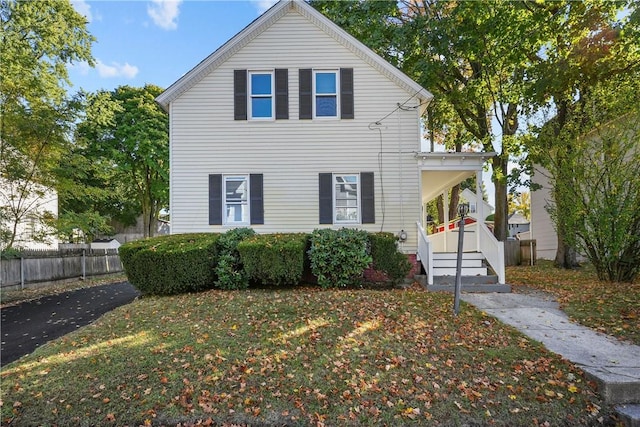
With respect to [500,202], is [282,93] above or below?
above

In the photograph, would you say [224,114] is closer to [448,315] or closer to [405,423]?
[448,315]

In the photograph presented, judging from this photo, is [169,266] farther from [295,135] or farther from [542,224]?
[542,224]

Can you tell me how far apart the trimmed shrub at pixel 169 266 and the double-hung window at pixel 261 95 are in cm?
441

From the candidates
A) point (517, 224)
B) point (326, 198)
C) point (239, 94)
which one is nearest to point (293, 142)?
point (326, 198)

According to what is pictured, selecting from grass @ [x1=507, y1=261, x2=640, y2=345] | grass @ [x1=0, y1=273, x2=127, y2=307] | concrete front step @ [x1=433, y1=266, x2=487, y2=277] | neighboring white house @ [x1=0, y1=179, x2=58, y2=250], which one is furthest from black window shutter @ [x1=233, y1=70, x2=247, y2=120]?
grass @ [x1=507, y1=261, x2=640, y2=345]

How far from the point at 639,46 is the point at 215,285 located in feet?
40.6

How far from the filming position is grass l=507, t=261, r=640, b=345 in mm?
6043

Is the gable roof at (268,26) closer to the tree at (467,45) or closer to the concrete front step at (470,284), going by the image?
the tree at (467,45)

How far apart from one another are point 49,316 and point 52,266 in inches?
239

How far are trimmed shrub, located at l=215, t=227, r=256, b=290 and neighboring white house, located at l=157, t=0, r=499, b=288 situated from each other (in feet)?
5.78

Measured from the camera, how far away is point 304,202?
10961 mm

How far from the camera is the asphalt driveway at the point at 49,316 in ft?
21.0

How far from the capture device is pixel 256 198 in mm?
10898

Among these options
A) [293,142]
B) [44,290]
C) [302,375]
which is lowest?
[44,290]
